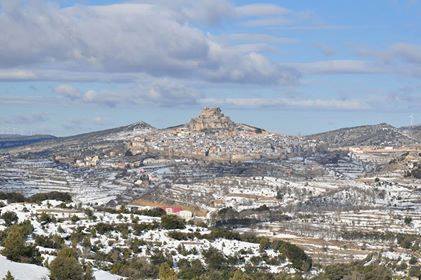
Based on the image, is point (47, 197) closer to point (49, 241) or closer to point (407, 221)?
point (49, 241)

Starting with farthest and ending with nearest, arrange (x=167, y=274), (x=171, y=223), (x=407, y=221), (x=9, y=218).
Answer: (x=407, y=221), (x=171, y=223), (x=9, y=218), (x=167, y=274)

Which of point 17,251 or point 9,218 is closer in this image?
point 17,251

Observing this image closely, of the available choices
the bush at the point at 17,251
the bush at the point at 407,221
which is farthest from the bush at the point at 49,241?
the bush at the point at 407,221

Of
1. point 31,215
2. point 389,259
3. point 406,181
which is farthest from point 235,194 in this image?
point 31,215

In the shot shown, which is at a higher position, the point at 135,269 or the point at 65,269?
the point at 65,269

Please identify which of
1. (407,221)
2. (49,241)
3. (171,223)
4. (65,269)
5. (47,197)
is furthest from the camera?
(407,221)

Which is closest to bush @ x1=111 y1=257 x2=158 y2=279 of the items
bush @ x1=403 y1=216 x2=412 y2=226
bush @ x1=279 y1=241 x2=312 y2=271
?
bush @ x1=279 y1=241 x2=312 y2=271

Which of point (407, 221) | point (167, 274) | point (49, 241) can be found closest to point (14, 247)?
point (167, 274)

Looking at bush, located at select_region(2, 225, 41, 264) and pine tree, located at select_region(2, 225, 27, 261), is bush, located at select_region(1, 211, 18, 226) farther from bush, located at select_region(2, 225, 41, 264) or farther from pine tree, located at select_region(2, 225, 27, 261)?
pine tree, located at select_region(2, 225, 27, 261)

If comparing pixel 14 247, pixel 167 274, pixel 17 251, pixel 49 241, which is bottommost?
pixel 167 274

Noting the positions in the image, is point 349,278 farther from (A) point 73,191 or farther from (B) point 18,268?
(A) point 73,191

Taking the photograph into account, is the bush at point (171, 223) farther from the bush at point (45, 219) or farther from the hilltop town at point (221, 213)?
the bush at point (45, 219)

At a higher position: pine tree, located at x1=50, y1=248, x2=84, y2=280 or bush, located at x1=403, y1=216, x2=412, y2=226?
pine tree, located at x1=50, y1=248, x2=84, y2=280
